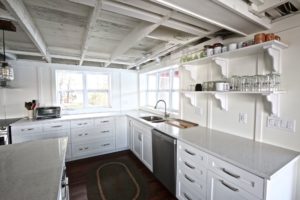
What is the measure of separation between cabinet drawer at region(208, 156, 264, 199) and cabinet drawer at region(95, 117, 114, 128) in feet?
8.41

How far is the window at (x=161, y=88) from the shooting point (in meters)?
3.21

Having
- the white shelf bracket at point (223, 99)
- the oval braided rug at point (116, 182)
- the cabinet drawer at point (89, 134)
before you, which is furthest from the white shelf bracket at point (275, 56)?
the cabinet drawer at point (89, 134)

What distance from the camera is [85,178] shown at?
249cm

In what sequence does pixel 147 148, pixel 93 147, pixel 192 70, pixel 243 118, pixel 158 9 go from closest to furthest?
pixel 158 9 → pixel 243 118 → pixel 192 70 → pixel 147 148 → pixel 93 147

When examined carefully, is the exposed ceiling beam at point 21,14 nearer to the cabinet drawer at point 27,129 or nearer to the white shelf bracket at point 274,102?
the cabinet drawer at point 27,129

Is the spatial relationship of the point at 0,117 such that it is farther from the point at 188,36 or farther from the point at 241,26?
the point at 241,26

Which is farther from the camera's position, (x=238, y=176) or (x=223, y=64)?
(x=223, y=64)

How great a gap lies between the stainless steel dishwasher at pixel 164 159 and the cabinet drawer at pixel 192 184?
0.13 meters

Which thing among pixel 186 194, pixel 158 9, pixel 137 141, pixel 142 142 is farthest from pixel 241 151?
pixel 137 141

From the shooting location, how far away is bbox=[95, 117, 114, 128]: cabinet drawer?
11.0ft

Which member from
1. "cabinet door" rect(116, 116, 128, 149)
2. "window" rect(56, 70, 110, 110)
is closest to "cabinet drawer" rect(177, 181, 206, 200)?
"cabinet door" rect(116, 116, 128, 149)

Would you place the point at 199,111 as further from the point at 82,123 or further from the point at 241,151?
the point at 82,123

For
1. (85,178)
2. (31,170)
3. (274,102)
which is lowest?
(85,178)

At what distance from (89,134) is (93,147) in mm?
324
